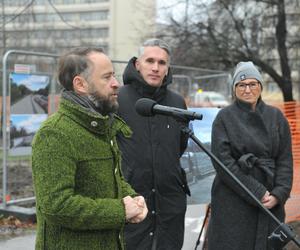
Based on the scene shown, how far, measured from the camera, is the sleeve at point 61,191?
6.74 feet

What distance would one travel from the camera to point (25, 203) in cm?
704

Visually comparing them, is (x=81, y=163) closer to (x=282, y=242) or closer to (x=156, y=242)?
(x=282, y=242)

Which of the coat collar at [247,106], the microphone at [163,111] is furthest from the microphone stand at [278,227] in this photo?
the coat collar at [247,106]

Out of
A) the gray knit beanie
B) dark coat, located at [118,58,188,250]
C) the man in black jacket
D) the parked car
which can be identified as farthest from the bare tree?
dark coat, located at [118,58,188,250]

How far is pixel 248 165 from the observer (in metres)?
3.38

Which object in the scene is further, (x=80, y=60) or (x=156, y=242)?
(x=156, y=242)

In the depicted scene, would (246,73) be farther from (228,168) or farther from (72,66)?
(72,66)

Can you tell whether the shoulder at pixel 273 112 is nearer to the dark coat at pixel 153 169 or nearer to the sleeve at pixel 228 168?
the sleeve at pixel 228 168

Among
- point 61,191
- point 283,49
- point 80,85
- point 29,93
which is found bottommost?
point 61,191

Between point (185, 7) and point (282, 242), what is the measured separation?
47.9 ft

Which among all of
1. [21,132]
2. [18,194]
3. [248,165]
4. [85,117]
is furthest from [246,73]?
[18,194]

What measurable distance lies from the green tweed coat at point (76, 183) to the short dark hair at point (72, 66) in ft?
0.32

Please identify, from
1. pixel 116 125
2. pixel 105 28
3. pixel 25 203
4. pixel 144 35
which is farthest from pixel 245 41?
pixel 105 28

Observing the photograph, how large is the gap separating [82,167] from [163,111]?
486 mm
